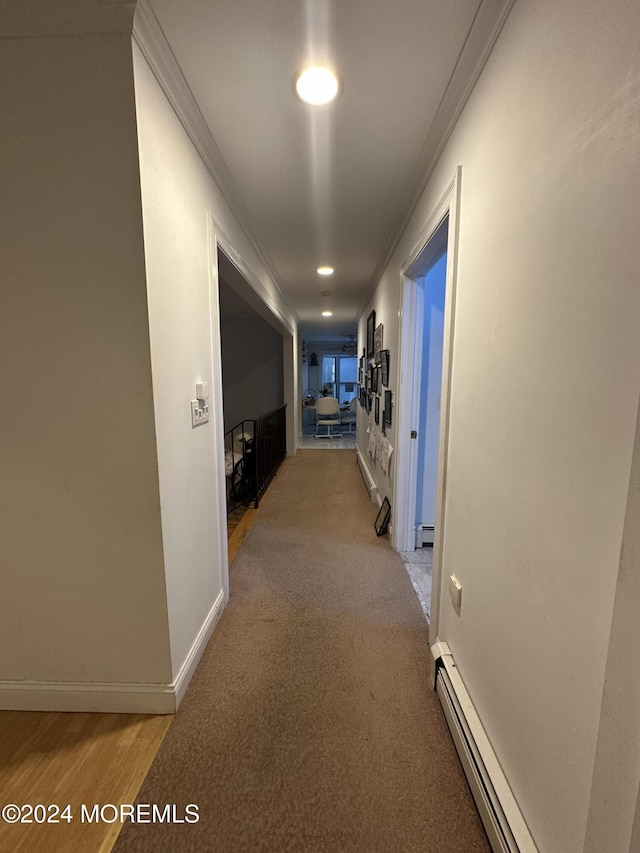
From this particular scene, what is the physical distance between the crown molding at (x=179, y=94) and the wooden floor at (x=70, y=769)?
91.1 inches

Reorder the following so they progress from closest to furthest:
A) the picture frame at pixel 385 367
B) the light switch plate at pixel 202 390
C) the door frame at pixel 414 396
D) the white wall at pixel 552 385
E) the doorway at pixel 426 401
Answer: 1. the white wall at pixel 552 385
2. the door frame at pixel 414 396
3. the light switch plate at pixel 202 390
4. the doorway at pixel 426 401
5. the picture frame at pixel 385 367

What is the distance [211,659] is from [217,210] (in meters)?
Result: 2.27

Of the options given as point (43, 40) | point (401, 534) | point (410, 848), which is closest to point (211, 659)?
point (410, 848)

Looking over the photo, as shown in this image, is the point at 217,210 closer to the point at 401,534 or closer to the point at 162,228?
the point at 162,228

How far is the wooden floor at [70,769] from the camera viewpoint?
3.21 ft

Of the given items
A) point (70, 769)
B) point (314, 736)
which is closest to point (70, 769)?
point (70, 769)

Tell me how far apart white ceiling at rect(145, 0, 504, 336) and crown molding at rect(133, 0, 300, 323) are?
0.03 metres

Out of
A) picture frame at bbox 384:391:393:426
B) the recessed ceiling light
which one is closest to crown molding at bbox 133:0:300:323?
the recessed ceiling light

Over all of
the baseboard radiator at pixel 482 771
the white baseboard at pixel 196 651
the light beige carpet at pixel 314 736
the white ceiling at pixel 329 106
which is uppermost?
the white ceiling at pixel 329 106

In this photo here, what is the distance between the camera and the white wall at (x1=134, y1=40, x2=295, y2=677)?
120 centimetres

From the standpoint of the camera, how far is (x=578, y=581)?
2.29ft

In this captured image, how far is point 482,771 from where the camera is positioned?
1.00 metres

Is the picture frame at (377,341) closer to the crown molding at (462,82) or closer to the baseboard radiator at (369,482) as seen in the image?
the baseboard radiator at (369,482)

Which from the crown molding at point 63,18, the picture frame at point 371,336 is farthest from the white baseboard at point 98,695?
the picture frame at point 371,336
